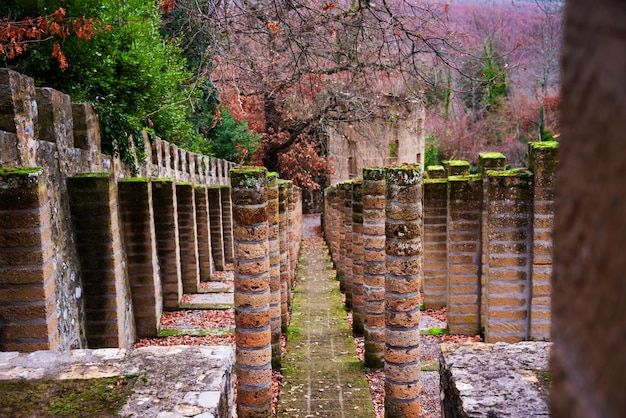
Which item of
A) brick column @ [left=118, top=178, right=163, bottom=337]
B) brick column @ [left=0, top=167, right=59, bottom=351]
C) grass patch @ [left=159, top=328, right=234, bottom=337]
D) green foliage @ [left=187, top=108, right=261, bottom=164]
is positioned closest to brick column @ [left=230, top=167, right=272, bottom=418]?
brick column @ [left=0, top=167, right=59, bottom=351]

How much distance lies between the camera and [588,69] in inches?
22.6

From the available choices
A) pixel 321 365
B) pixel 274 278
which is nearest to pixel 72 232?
pixel 274 278

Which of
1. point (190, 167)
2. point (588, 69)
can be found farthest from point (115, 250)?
point (190, 167)

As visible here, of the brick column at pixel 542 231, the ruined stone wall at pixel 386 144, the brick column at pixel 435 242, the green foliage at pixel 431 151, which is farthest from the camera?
the green foliage at pixel 431 151

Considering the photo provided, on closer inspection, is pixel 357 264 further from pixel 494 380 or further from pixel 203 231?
pixel 494 380

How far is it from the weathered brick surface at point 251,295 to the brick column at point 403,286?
1605mm

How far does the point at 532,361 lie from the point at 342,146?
2745 cm

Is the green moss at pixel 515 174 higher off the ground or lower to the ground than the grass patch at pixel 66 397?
higher

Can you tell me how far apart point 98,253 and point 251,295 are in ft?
6.98

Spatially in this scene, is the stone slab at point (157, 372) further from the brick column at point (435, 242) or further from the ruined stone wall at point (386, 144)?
the ruined stone wall at point (386, 144)

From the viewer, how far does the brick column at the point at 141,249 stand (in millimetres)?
8695

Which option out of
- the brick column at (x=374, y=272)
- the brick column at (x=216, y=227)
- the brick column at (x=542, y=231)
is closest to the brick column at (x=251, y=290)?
the brick column at (x=374, y=272)

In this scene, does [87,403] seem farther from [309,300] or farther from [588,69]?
[309,300]

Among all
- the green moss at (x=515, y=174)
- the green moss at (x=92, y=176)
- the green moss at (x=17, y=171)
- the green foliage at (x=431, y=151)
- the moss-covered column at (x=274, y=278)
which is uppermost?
the green foliage at (x=431, y=151)
